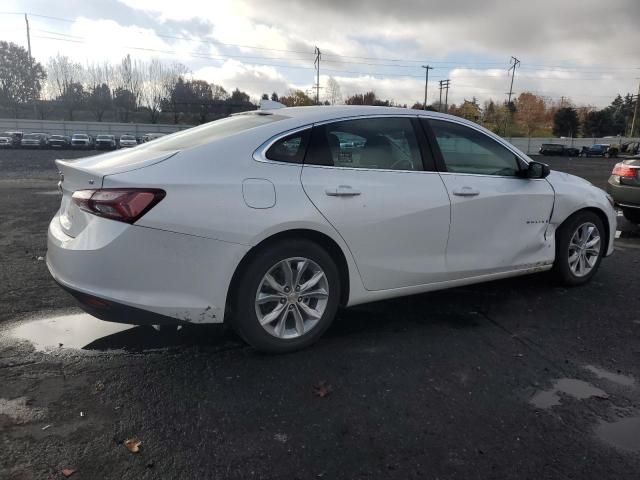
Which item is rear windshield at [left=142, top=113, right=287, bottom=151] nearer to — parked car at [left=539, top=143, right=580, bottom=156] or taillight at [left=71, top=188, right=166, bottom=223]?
taillight at [left=71, top=188, right=166, bottom=223]

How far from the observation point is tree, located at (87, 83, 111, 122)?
80.4 m

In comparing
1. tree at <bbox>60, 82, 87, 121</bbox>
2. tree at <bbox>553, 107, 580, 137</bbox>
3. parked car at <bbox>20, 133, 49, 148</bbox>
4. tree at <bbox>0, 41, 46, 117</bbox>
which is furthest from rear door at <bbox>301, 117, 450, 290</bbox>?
tree at <bbox>553, 107, 580, 137</bbox>

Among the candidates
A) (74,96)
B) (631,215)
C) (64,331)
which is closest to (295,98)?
(74,96)

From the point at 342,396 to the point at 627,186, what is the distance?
7.11 m

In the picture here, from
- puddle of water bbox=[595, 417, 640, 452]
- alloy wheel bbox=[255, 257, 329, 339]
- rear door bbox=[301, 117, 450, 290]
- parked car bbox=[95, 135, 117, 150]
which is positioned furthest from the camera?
parked car bbox=[95, 135, 117, 150]

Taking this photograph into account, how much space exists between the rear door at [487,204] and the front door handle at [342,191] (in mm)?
868

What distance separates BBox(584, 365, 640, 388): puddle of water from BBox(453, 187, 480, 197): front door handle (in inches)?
58.4

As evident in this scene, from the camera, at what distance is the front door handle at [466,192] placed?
4.00 meters

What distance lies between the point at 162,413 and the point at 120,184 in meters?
1.32

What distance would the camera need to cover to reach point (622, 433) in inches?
106

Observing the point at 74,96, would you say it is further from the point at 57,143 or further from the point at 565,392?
the point at 565,392

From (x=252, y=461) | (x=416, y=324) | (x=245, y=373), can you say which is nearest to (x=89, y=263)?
(x=245, y=373)

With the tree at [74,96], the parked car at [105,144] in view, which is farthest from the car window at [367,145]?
the tree at [74,96]

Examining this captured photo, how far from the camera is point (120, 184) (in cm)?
301
